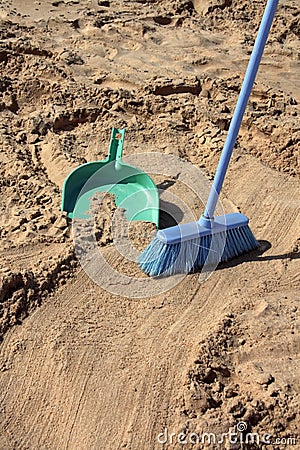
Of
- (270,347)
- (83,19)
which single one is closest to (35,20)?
(83,19)

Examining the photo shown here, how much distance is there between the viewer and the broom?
Result: 253 centimetres

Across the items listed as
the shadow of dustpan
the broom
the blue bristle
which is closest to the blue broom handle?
the broom

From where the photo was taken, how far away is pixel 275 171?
3.36m

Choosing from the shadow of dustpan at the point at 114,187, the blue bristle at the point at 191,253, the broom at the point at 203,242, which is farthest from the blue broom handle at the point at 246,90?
the shadow of dustpan at the point at 114,187

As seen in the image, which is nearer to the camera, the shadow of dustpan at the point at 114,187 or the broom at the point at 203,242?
the broom at the point at 203,242

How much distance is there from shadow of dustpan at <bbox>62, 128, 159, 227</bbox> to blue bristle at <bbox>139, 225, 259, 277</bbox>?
303 millimetres

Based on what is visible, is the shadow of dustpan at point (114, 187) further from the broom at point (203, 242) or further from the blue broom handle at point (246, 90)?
the blue broom handle at point (246, 90)

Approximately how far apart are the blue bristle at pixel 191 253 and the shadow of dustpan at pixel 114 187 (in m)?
0.30

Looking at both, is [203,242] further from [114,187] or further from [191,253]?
[114,187]

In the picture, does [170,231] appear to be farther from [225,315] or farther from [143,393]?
[143,393]

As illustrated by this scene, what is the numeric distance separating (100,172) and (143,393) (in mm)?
1351

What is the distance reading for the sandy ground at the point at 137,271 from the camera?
198 cm

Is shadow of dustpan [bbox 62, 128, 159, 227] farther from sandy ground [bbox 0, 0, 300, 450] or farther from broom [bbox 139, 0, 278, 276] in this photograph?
broom [bbox 139, 0, 278, 276]

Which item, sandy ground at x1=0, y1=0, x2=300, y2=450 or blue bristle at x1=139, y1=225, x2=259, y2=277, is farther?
blue bristle at x1=139, y1=225, x2=259, y2=277
